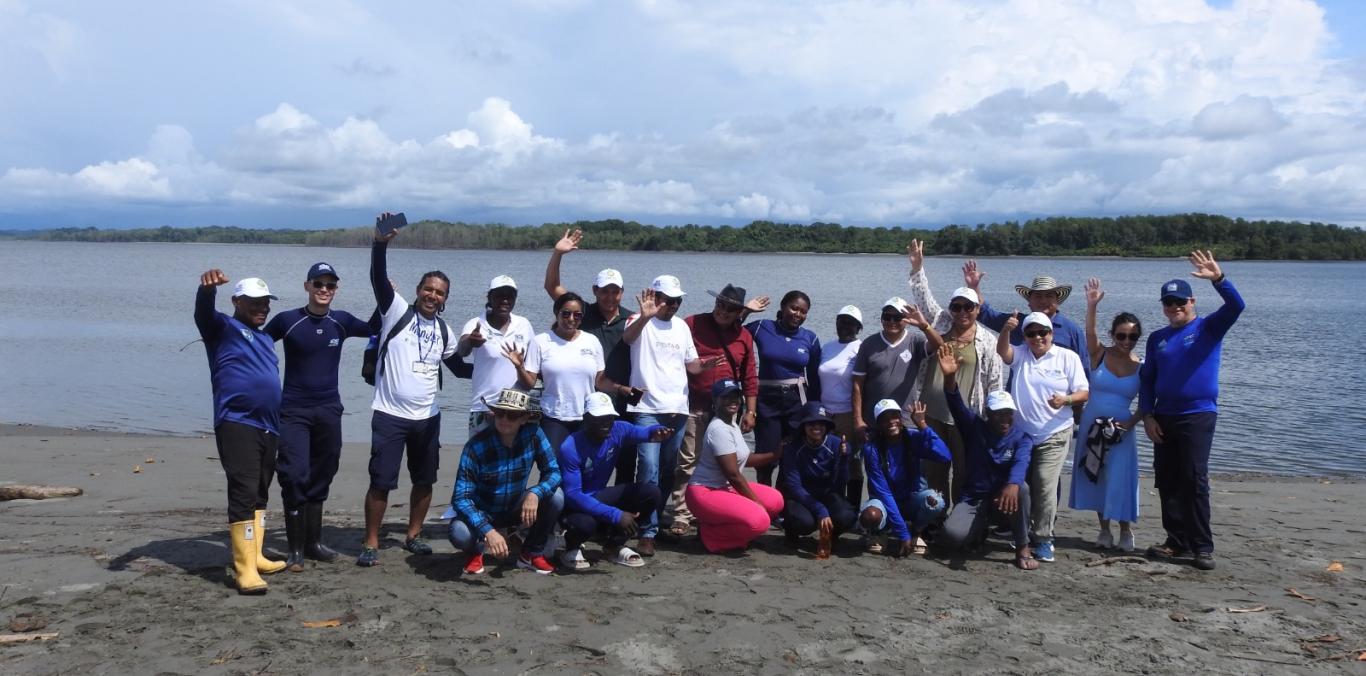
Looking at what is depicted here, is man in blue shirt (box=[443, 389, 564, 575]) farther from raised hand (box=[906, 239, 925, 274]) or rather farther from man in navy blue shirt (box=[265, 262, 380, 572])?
raised hand (box=[906, 239, 925, 274])

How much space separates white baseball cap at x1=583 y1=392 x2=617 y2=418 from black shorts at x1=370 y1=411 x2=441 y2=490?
1.11 meters

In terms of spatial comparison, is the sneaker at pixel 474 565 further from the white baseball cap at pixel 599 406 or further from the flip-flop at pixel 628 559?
the white baseball cap at pixel 599 406

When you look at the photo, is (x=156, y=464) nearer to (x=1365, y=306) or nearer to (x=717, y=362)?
(x=717, y=362)

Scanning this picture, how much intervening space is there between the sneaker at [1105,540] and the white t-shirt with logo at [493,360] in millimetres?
4772

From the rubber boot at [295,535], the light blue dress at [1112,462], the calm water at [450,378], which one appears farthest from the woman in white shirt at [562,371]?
the calm water at [450,378]

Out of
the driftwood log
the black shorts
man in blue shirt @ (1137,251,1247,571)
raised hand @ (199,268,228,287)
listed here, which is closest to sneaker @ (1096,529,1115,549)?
man in blue shirt @ (1137,251,1247,571)

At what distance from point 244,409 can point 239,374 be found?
8.8 inches

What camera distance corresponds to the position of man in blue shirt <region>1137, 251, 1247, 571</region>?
7.11m

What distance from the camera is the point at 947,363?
7.25 metres

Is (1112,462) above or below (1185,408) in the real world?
below

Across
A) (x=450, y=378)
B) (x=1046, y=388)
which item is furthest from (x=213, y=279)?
(x=450, y=378)

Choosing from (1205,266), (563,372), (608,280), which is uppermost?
(1205,266)

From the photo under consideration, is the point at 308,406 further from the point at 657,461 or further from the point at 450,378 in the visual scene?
the point at 450,378

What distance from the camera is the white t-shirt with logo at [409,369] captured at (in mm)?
6629
